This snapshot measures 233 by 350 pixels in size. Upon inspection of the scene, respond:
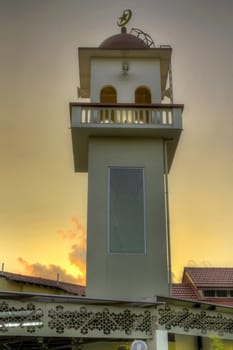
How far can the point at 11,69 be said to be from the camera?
60.2 feet

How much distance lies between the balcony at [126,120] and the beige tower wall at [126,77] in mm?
836

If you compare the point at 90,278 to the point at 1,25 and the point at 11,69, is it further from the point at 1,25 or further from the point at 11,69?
the point at 1,25

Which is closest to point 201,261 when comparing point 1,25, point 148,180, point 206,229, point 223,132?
point 206,229

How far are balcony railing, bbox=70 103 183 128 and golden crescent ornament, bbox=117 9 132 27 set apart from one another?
171 inches

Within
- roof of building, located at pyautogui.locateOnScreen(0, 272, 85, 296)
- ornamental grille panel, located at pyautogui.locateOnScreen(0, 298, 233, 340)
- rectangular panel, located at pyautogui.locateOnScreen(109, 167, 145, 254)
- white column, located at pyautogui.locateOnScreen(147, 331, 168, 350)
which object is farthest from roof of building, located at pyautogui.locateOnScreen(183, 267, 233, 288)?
white column, located at pyautogui.locateOnScreen(147, 331, 168, 350)

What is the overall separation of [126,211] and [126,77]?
15.0ft

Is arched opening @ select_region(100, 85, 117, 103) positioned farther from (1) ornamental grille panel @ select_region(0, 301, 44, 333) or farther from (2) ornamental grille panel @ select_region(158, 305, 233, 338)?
(1) ornamental grille panel @ select_region(0, 301, 44, 333)

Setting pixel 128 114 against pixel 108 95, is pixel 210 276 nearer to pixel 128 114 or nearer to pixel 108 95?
pixel 108 95

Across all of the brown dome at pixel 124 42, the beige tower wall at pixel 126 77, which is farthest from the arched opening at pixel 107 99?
the brown dome at pixel 124 42

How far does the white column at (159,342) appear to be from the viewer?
29.5 feet

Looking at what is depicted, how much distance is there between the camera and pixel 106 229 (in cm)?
1220

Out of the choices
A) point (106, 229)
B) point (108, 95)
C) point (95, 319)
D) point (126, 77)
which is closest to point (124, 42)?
point (126, 77)

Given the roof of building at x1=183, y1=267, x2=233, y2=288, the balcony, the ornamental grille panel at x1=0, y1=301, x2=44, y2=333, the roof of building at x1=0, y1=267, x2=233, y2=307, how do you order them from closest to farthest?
the ornamental grille panel at x1=0, y1=301, x2=44, y2=333 < the balcony < the roof of building at x1=0, y1=267, x2=233, y2=307 < the roof of building at x1=183, y1=267, x2=233, y2=288

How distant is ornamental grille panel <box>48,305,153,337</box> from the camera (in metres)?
8.74
